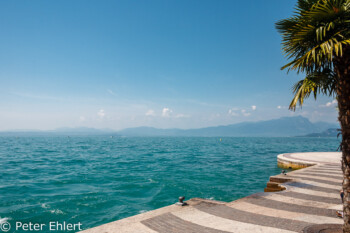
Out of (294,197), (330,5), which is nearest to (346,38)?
(330,5)

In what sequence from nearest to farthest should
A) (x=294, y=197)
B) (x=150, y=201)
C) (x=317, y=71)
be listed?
(x=317, y=71) < (x=294, y=197) < (x=150, y=201)

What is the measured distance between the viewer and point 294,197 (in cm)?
858

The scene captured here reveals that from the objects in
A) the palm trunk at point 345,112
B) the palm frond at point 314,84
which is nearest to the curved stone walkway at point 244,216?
the palm trunk at point 345,112

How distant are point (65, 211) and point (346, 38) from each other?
13.0 meters

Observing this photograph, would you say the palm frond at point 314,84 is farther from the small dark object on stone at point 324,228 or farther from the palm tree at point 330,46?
the small dark object on stone at point 324,228

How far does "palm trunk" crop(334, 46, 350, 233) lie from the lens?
445 cm

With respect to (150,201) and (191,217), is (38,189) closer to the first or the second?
(150,201)

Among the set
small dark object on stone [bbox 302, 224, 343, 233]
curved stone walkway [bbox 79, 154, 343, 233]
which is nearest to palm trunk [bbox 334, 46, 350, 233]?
small dark object on stone [bbox 302, 224, 343, 233]

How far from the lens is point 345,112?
4.48 m

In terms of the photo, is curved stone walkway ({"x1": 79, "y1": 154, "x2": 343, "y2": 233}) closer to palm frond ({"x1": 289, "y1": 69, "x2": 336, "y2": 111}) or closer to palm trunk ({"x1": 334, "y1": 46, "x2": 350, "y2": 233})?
palm trunk ({"x1": 334, "y1": 46, "x2": 350, "y2": 233})

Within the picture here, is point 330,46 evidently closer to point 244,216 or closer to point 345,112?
point 345,112

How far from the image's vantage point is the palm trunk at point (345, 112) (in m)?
4.45
